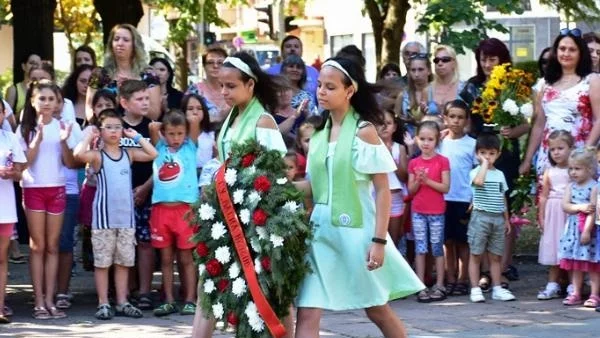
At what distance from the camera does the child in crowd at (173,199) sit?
1112 cm

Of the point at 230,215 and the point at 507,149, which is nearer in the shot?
the point at 230,215

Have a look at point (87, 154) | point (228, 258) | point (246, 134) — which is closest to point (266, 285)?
point (228, 258)

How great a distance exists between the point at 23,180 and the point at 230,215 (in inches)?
137

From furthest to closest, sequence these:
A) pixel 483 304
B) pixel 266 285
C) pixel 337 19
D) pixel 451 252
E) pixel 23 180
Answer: pixel 337 19 → pixel 451 252 → pixel 483 304 → pixel 23 180 → pixel 266 285

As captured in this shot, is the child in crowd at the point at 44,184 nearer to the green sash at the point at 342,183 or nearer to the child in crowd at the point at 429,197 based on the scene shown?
the child in crowd at the point at 429,197

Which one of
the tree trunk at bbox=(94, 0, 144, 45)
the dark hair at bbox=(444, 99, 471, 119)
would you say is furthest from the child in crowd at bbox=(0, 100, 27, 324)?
the tree trunk at bbox=(94, 0, 144, 45)

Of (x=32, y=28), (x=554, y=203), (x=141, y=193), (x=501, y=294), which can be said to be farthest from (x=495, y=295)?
(x=32, y=28)

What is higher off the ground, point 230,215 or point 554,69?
point 554,69

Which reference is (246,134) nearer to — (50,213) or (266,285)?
(266,285)

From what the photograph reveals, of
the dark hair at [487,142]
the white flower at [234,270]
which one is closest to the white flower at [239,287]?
the white flower at [234,270]

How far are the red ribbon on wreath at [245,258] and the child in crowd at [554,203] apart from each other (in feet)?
14.8

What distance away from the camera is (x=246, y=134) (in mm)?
8164

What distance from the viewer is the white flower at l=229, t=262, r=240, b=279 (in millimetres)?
7898

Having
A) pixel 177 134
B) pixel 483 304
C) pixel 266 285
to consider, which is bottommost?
pixel 483 304
